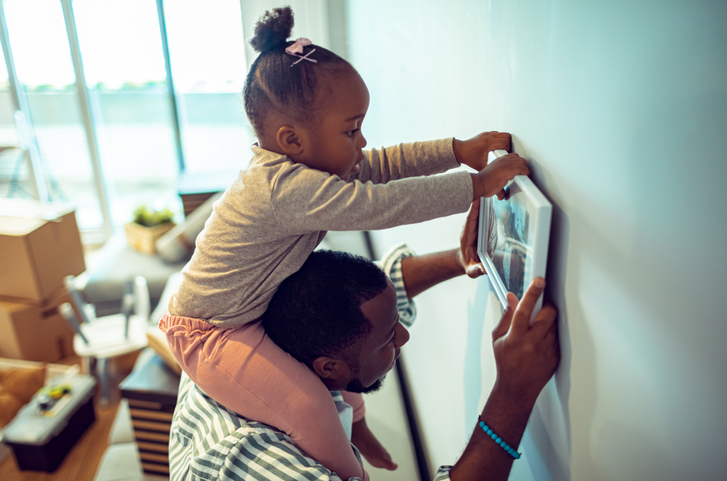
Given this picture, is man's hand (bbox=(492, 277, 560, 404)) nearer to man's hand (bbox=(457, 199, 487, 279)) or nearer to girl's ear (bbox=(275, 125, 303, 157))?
man's hand (bbox=(457, 199, 487, 279))

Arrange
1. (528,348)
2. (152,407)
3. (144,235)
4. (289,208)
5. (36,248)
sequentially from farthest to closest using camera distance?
(144,235) < (36,248) < (152,407) < (289,208) < (528,348)

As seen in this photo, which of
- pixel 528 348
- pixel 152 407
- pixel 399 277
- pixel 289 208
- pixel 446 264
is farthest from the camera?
pixel 152 407

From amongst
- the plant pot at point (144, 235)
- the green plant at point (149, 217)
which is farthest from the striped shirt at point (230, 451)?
the green plant at point (149, 217)

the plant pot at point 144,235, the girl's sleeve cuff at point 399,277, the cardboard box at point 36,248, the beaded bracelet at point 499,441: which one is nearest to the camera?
the beaded bracelet at point 499,441

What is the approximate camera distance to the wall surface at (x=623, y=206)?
12.8 inches

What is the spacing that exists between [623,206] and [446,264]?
56 cm

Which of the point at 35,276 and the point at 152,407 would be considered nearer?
the point at 152,407

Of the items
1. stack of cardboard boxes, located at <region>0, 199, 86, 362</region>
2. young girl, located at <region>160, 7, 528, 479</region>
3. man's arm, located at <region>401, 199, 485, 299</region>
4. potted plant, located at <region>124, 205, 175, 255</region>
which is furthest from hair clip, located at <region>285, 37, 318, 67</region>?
potted plant, located at <region>124, 205, 175, 255</region>

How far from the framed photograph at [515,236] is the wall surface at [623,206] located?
28mm

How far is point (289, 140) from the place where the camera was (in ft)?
2.46

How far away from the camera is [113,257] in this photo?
9.99ft

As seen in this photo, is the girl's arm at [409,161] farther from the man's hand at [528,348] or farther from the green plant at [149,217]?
the green plant at [149,217]

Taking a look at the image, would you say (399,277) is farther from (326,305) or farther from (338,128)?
(338,128)

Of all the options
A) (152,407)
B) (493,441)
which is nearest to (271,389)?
(493,441)
